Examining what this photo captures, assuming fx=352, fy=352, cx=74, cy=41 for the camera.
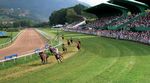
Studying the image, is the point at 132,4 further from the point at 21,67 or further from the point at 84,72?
the point at 84,72

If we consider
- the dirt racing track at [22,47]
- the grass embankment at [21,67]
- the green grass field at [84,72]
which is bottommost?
the dirt racing track at [22,47]

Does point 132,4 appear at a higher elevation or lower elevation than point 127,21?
higher

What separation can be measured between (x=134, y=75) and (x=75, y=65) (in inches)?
225

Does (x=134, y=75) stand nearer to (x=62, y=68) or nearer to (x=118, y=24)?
(x=62, y=68)

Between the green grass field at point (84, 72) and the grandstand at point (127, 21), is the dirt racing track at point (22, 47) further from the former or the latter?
the grandstand at point (127, 21)

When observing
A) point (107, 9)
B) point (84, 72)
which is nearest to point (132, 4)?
point (107, 9)

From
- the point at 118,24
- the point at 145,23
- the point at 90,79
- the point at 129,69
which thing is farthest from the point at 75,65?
the point at 118,24

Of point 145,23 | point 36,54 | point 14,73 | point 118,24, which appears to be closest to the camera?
point 14,73

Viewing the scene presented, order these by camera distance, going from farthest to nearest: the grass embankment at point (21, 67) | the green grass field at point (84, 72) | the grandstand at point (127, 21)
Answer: the grandstand at point (127, 21), the grass embankment at point (21, 67), the green grass field at point (84, 72)

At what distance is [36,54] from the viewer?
30172mm

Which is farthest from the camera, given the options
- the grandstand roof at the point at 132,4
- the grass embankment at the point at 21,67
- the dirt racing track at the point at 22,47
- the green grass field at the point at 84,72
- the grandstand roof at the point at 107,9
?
the grandstand roof at the point at 107,9

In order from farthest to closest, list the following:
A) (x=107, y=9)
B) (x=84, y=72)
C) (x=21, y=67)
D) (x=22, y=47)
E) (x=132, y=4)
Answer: (x=107, y=9), (x=132, y=4), (x=22, y=47), (x=21, y=67), (x=84, y=72)

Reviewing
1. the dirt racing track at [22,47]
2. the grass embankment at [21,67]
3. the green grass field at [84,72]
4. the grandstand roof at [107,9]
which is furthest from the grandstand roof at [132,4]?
the green grass field at [84,72]

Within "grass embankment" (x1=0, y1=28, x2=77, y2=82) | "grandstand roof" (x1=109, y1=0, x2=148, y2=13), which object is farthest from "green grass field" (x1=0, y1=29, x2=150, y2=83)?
Result: "grandstand roof" (x1=109, y1=0, x2=148, y2=13)
